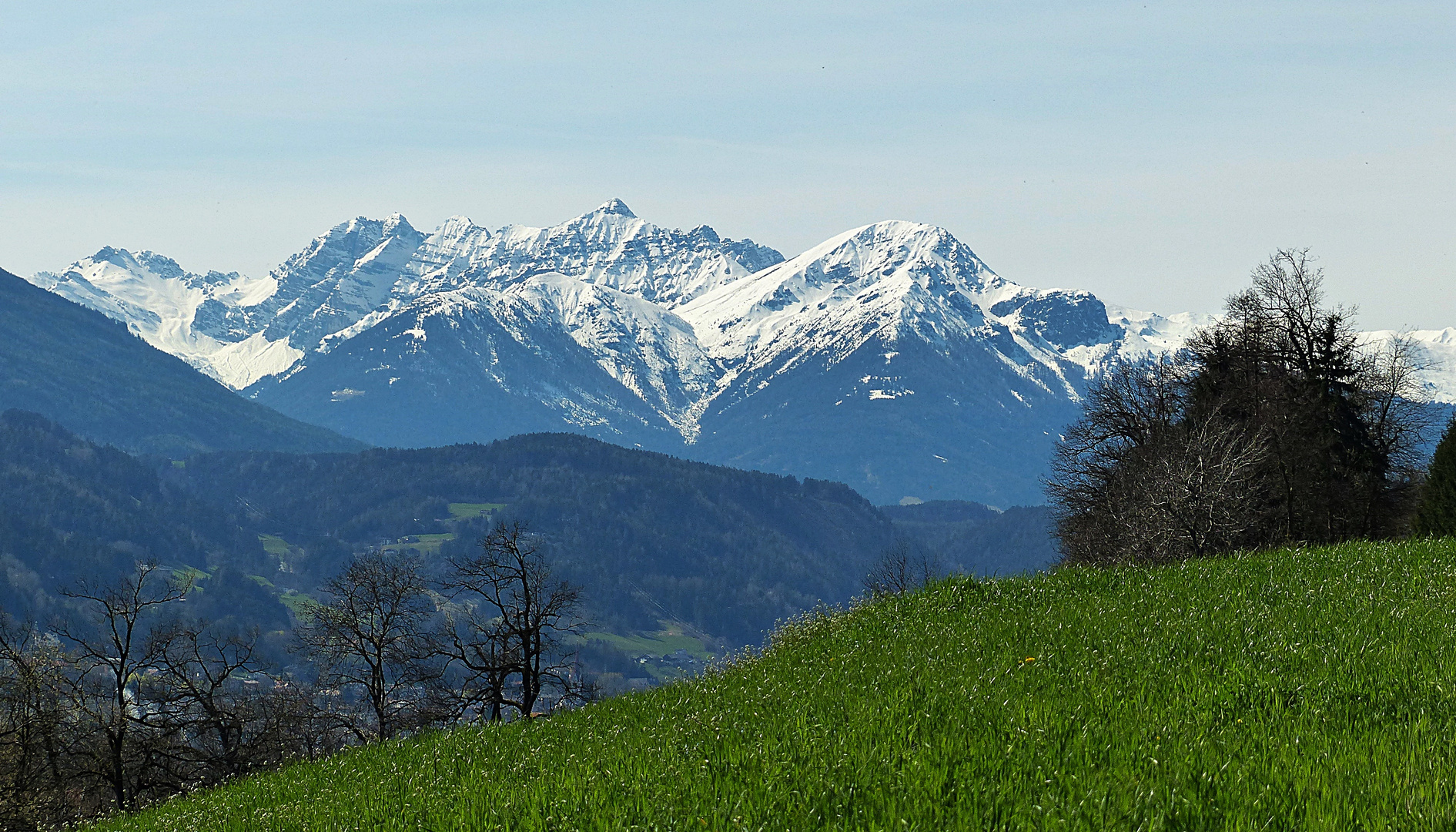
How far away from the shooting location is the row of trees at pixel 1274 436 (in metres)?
44.3

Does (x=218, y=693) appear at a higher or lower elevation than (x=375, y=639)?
lower

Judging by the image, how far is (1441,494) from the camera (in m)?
38.2

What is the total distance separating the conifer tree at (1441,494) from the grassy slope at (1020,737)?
2387 centimetres

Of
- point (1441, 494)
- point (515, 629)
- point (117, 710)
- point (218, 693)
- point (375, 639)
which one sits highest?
point (1441, 494)

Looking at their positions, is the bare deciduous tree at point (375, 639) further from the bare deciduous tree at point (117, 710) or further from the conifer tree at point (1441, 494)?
the conifer tree at point (1441, 494)

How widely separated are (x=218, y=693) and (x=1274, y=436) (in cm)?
4559

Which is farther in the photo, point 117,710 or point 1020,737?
point 117,710

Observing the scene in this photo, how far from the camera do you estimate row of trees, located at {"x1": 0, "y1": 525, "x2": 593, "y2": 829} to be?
34.7 metres

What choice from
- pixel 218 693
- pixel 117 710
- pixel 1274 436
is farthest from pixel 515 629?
pixel 1274 436

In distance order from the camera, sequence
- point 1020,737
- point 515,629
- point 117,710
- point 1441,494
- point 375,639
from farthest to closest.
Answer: point 375,639 < point 515,629 < point 1441,494 < point 117,710 < point 1020,737

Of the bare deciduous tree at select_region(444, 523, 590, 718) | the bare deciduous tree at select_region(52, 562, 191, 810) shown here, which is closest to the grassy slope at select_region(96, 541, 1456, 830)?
the bare deciduous tree at select_region(52, 562, 191, 810)

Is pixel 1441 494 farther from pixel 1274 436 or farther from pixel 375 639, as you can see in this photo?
pixel 375 639

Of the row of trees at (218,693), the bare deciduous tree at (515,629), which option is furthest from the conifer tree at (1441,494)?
the bare deciduous tree at (515,629)

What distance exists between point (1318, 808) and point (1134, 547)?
32.3 meters
